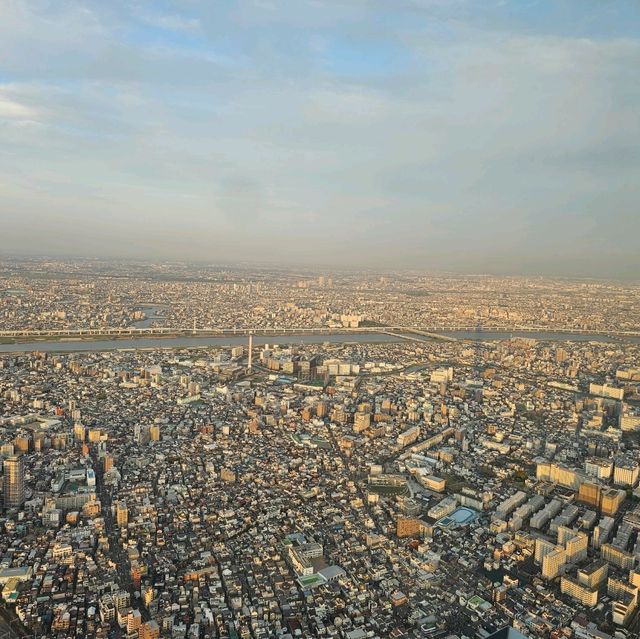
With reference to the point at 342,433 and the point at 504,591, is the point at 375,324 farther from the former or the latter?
the point at 504,591

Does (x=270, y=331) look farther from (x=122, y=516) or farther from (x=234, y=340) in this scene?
(x=122, y=516)

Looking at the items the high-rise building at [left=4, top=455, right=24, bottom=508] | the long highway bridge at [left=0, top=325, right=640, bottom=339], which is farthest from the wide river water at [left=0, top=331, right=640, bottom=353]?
the high-rise building at [left=4, top=455, right=24, bottom=508]

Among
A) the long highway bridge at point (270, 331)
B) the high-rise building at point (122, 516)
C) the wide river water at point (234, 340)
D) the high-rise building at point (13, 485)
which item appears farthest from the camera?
the long highway bridge at point (270, 331)

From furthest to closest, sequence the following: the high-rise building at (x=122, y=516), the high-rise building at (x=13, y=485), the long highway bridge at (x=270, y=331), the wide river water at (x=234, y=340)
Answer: the long highway bridge at (x=270, y=331) → the wide river water at (x=234, y=340) → the high-rise building at (x=13, y=485) → the high-rise building at (x=122, y=516)

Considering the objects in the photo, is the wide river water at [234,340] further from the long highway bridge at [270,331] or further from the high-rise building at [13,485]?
the high-rise building at [13,485]

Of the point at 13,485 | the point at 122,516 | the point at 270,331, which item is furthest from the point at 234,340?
the point at 122,516

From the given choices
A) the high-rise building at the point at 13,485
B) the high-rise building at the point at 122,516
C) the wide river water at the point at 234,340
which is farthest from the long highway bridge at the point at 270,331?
the high-rise building at the point at 122,516

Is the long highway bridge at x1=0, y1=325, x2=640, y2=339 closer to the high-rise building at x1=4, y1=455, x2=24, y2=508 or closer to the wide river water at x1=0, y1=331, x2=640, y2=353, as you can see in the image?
the wide river water at x1=0, y1=331, x2=640, y2=353
